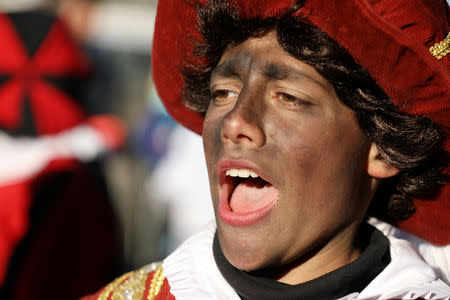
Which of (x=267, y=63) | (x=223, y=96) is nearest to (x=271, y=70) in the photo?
(x=267, y=63)

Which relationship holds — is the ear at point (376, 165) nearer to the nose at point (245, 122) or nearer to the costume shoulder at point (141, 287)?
the nose at point (245, 122)

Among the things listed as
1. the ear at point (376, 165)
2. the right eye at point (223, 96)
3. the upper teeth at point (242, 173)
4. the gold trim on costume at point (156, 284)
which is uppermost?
the right eye at point (223, 96)

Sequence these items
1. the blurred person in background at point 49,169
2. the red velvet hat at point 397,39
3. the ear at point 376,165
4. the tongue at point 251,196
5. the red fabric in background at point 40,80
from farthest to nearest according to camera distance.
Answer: the red fabric in background at point 40,80 < the blurred person in background at point 49,169 < the ear at point 376,165 < the tongue at point 251,196 < the red velvet hat at point 397,39

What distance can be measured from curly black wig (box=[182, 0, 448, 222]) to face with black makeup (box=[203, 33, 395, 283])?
0.03 meters

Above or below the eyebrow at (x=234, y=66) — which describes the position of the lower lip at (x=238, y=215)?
below

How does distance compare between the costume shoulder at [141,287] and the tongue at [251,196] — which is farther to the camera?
the costume shoulder at [141,287]

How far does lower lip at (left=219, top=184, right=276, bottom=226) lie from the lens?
5.90ft

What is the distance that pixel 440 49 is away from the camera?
1681mm

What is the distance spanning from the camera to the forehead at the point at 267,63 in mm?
1788

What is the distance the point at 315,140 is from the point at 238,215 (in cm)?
32

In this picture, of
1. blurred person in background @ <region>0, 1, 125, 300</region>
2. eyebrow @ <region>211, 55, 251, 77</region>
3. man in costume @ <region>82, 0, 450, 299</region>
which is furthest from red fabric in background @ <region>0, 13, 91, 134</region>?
eyebrow @ <region>211, 55, 251, 77</region>

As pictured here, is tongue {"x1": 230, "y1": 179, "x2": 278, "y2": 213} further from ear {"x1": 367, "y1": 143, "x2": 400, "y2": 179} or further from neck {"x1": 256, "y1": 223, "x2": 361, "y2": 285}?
ear {"x1": 367, "y1": 143, "x2": 400, "y2": 179}

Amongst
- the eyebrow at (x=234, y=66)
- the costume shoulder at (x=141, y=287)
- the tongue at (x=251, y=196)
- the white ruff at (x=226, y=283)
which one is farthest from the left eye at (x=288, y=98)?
the costume shoulder at (x=141, y=287)

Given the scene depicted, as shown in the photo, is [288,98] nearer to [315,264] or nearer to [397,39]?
[397,39]
